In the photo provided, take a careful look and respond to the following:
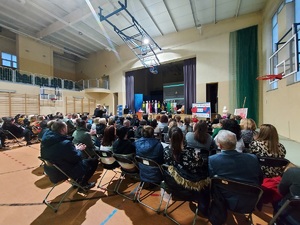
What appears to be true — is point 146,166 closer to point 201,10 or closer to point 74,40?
point 201,10

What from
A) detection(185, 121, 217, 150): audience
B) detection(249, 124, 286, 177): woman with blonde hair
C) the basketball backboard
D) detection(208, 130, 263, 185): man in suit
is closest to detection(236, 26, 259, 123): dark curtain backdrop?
the basketball backboard

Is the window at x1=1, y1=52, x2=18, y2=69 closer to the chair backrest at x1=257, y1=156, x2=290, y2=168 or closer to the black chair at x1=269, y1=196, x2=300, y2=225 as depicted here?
the chair backrest at x1=257, y1=156, x2=290, y2=168

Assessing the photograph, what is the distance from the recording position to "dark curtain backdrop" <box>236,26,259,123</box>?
750 centimetres

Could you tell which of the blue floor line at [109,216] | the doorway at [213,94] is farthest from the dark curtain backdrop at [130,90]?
the blue floor line at [109,216]

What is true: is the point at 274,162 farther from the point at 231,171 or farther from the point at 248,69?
the point at 248,69

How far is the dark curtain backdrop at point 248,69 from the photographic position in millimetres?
7496

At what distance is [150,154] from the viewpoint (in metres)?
2.10

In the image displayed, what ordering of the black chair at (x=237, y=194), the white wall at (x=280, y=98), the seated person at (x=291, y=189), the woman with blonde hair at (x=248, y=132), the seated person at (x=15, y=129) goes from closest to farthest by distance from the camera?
the seated person at (x=291, y=189)
the black chair at (x=237, y=194)
the woman with blonde hair at (x=248, y=132)
the white wall at (x=280, y=98)
the seated person at (x=15, y=129)

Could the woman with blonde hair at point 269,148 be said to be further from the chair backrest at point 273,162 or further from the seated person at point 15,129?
the seated person at point 15,129

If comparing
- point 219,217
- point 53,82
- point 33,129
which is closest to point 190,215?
point 219,217

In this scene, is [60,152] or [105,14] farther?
[105,14]

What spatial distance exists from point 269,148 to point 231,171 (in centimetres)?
81

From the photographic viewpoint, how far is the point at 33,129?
552 cm

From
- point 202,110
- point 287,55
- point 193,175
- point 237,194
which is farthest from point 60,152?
point 202,110
